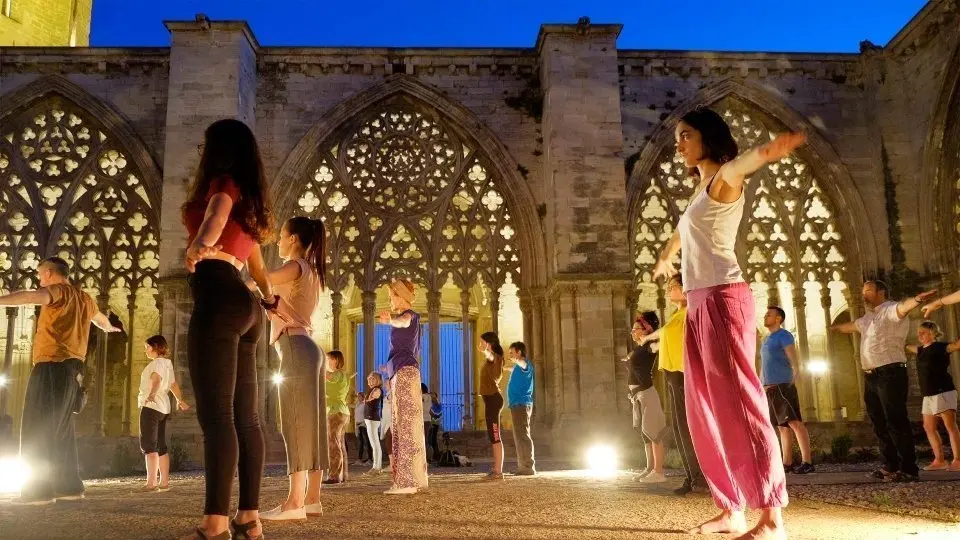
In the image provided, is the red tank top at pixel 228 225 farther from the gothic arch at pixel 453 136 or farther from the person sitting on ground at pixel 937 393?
the gothic arch at pixel 453 136

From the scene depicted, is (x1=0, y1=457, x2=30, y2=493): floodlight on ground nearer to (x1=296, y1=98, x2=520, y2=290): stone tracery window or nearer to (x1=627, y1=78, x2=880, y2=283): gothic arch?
(x1=296, y1=98, x2=520, y2=290): stone tracery window

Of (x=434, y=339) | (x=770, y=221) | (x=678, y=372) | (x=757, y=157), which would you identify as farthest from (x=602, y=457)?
(x=757, y=157)

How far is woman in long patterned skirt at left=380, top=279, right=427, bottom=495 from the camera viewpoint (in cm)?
531

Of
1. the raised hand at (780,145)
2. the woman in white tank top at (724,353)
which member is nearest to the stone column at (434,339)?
the woman in white tank top at (724,353)

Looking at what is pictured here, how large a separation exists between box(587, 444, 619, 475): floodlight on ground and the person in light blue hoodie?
4.66 feet

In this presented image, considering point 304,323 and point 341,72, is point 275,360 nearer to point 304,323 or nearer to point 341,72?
point 341,72

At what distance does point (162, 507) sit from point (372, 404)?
4.23 m

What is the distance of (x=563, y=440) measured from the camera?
1112 centimetres

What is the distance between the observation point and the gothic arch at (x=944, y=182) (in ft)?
41.1

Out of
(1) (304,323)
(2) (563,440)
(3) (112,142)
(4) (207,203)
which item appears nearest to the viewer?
(4) (207,203)

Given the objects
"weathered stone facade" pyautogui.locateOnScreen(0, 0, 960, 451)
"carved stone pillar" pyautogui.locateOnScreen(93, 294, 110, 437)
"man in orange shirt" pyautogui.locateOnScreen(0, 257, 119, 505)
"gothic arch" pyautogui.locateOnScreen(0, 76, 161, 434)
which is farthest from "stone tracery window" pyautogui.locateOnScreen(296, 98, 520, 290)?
"man in orange shirt" pyautogui.locateOnScreen(0, 257, 119, 505)

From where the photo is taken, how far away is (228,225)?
307 cm

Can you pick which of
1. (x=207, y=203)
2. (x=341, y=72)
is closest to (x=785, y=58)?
(x=341, y=72)

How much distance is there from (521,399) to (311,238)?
3.71m
